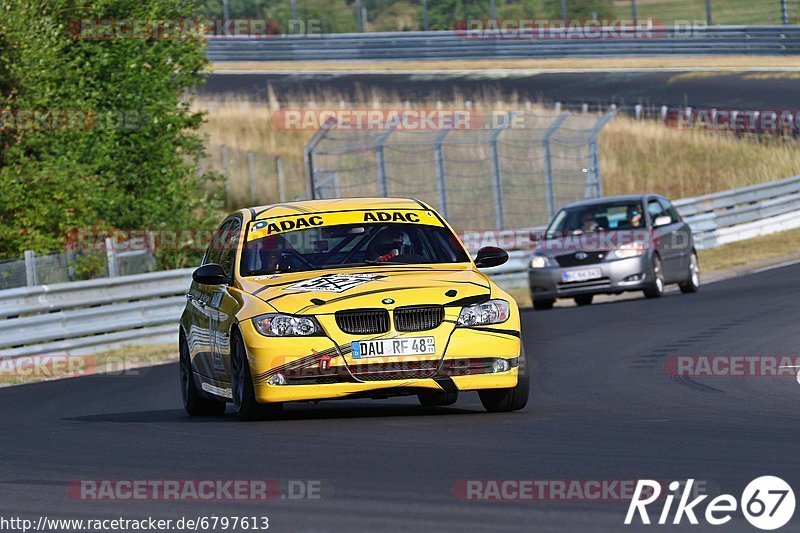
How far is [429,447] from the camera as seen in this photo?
27.6ft

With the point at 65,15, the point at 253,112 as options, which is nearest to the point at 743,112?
the point at 253,112

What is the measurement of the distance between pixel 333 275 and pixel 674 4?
52.8 meters

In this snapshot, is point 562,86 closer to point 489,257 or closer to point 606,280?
point 606,280

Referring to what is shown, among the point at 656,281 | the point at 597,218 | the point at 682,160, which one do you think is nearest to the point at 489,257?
the point at 656,281

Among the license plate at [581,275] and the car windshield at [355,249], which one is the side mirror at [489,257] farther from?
the license plate at [581,275]

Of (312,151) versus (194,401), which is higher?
(312,151)

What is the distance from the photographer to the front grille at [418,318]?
9.77 meters

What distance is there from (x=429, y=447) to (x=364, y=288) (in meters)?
1.76

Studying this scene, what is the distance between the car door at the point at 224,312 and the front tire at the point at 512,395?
1.68 metres

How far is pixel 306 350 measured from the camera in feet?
32.0

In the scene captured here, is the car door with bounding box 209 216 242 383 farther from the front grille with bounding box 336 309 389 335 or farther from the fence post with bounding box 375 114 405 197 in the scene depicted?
the fence post with bounding box 375 114 405 197

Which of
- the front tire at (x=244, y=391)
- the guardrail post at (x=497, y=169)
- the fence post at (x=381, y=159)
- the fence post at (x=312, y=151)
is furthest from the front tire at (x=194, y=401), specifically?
the guardrail post at (x=497, y=169)

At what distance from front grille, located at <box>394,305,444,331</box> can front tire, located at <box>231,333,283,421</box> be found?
98 centimetres

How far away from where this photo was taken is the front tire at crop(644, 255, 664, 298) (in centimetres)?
2264
